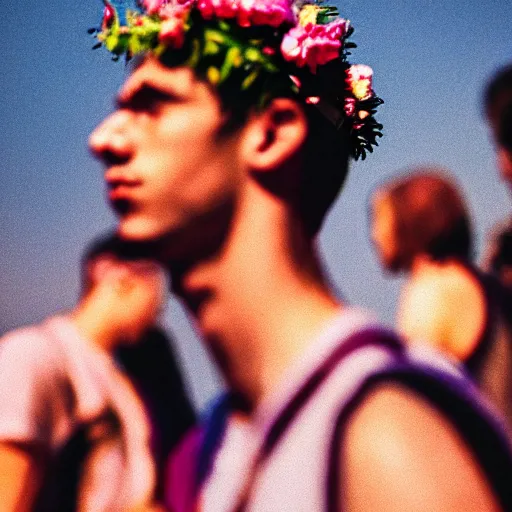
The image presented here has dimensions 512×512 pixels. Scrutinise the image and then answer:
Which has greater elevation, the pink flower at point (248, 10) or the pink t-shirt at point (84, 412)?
the pink flower at point (248, 10)

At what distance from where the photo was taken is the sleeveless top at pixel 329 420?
1.04m

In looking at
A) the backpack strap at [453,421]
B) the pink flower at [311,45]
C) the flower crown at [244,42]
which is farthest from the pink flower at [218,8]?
the backpack strap at [453,421]

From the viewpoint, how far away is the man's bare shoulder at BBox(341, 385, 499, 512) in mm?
996

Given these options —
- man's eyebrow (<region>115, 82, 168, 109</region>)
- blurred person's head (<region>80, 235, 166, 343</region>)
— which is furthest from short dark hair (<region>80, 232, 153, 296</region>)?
man's eyebrow (<region>115, 82, 168, 109</region>)

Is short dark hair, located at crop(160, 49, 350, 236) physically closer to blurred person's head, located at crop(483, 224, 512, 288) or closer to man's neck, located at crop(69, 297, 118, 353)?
blurred person's head, located at crop(483, 224, 512, 288)

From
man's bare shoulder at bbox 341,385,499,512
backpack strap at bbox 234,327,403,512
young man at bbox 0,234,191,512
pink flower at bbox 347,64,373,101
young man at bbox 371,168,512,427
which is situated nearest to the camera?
man's bare shoulder at bbox 341,385,499,512

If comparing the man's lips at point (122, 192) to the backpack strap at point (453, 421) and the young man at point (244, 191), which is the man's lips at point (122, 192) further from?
the backpack strap at point (453, 421)

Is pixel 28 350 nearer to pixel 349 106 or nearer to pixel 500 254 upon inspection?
pixel 349 106

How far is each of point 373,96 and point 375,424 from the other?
738 mm

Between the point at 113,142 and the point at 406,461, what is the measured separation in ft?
2.46

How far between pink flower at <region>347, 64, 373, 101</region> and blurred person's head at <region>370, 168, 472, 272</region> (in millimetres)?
215

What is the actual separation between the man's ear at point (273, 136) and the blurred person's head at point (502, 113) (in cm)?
38

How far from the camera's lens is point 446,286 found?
1260 mm

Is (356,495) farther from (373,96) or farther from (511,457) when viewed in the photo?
(373,96)
